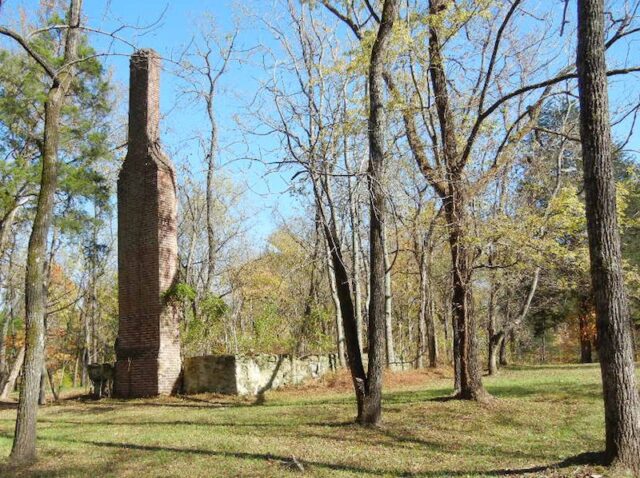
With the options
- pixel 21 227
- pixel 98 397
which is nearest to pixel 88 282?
pixel 21 227

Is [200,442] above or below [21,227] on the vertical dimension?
below

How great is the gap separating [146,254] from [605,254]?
1224 centimetres

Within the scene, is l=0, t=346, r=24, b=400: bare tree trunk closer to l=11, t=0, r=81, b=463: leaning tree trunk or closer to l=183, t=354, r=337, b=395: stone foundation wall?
l=183, t=354, r=337, b=395: stone foundation wall

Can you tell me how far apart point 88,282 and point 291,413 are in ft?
71.8

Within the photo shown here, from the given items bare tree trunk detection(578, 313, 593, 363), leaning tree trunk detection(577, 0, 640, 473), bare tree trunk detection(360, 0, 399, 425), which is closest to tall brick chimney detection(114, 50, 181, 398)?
bare tree trunk detection(360, 0, 399, 425)

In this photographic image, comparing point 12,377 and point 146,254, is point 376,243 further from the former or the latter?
point 12,377

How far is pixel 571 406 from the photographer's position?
11070 millimetres

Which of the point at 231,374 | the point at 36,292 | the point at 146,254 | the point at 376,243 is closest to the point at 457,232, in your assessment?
the point at 376,243

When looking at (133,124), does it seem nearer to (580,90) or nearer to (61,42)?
(61,42)

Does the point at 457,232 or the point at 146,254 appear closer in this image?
the point at 457,232

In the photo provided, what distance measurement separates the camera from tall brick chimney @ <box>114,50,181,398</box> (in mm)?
14906

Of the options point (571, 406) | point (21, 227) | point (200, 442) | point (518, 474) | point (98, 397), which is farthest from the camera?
point (21, 227)

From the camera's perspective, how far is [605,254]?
5809 millimetres

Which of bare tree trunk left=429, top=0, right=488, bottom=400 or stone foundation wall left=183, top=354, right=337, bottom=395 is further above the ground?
bare tree trunk left=429, top=0, right=488, bottom=400
